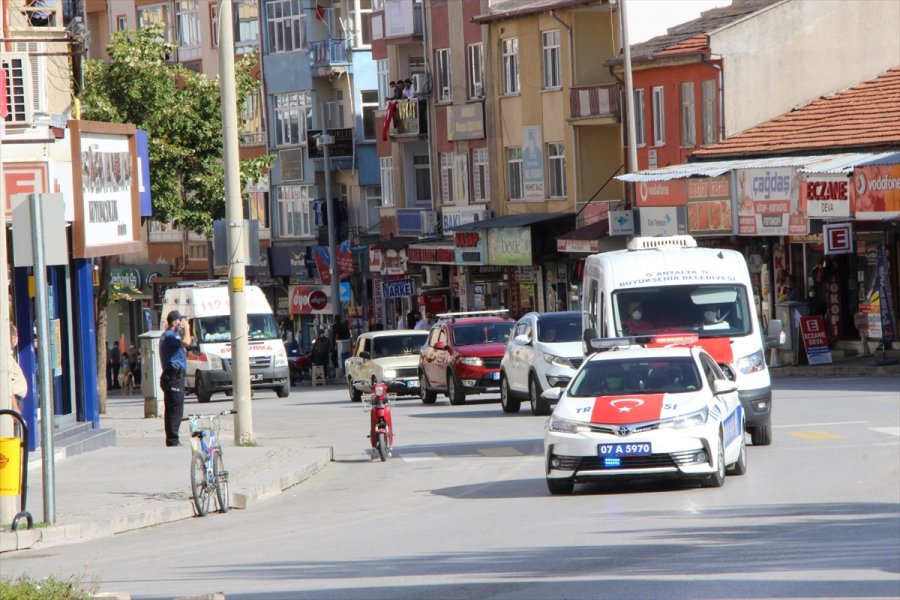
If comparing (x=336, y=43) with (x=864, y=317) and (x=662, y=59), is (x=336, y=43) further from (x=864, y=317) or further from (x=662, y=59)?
(x=864, y=317)

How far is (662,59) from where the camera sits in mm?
48125

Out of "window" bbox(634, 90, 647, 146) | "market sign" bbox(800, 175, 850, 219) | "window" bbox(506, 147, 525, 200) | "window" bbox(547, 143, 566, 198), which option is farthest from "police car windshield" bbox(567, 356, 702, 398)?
"window" bbox(506, 147, 525, 200)

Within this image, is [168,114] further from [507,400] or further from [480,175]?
[480,175]

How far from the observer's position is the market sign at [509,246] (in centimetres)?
5356

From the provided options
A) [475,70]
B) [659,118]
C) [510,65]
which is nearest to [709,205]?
[659,118]

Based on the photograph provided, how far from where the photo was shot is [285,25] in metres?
70.0

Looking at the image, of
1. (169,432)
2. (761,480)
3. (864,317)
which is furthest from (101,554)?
(864,317)

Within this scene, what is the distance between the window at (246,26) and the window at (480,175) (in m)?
17.1

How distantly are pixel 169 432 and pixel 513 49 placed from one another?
34.3m

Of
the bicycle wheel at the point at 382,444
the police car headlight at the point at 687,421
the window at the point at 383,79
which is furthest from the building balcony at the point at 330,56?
the police car headlight at the point at 687,421

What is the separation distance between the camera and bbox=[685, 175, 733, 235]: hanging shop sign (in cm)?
4150

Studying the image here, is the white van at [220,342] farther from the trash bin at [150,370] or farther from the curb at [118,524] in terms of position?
the curb at [118,524]

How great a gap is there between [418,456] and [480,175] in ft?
119

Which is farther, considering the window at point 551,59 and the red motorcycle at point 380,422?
the window at point 551,59
